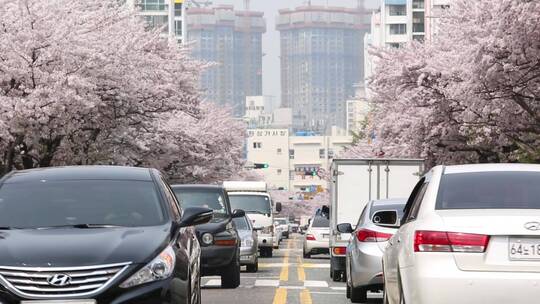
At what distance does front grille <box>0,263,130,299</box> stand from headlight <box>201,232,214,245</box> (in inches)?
430

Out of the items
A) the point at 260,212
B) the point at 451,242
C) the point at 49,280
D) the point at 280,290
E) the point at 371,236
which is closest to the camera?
the point at 451,242

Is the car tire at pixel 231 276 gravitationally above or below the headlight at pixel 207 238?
below

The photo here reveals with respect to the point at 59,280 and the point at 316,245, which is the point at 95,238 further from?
the point at 316,245

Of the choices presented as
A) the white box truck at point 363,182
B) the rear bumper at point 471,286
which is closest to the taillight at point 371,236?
the rear bumper at point 471,286

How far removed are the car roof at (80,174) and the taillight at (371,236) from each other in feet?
19.4

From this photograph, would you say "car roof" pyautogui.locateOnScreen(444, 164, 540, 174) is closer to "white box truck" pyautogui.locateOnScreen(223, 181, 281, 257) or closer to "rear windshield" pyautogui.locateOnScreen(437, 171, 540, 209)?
"rear windshield" pyautogui.locateOnScreen(437, 171, 540, 209)

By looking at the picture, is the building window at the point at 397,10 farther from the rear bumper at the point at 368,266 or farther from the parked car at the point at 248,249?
the rear bumper at the point at 368,266

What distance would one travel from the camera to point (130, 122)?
52.1 metres

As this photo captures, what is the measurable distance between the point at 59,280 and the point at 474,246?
2.90 metres

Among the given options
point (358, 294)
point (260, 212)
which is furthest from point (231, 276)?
point (260, 212)

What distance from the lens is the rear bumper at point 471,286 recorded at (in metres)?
9.15

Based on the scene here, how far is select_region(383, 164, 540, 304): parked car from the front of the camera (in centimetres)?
922

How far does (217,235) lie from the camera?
67.8ft

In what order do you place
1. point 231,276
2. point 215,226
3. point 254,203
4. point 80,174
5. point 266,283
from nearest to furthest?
point 80,174
point 215,226
point 231,276
point 266,283
point 254,203
